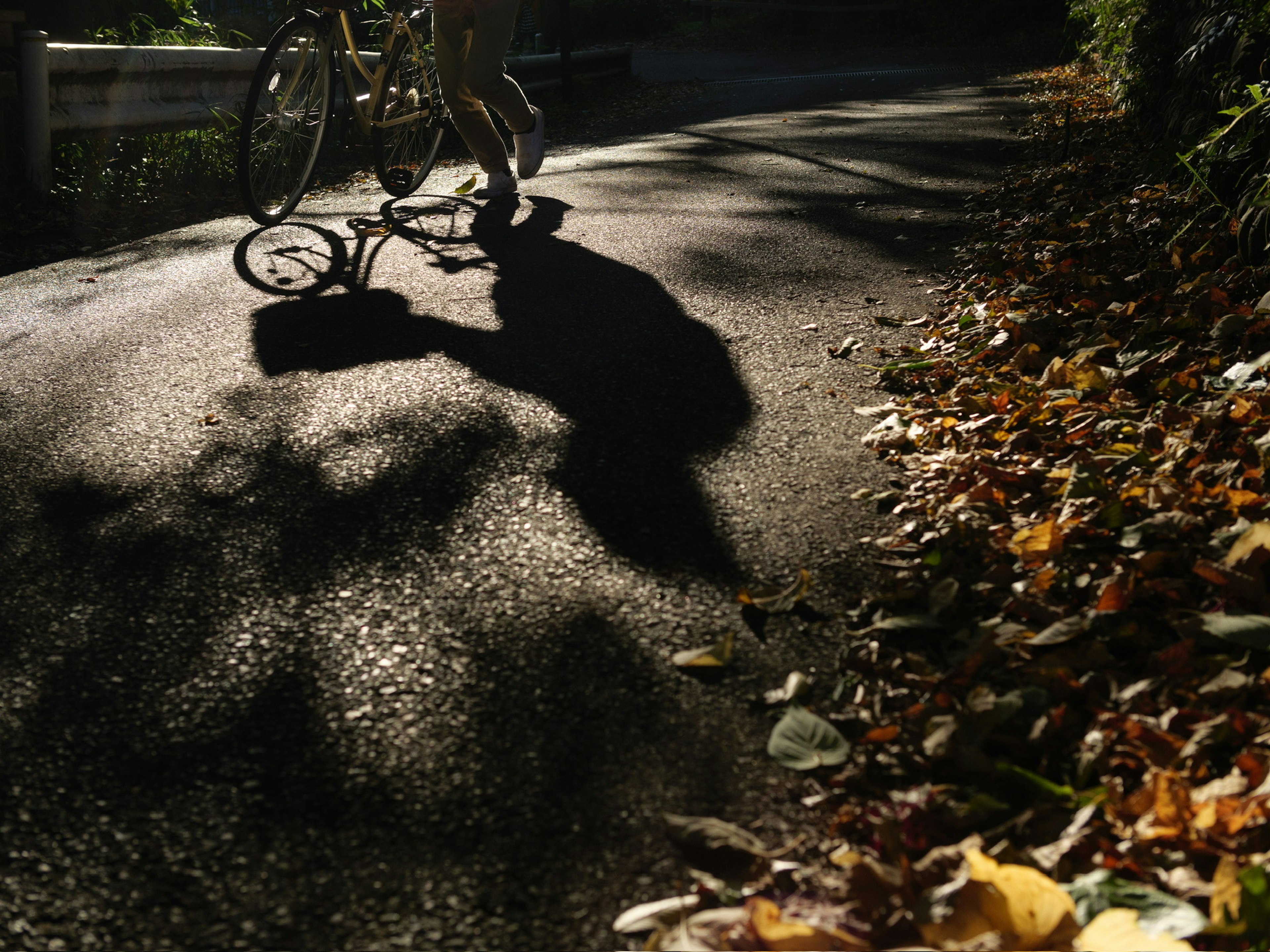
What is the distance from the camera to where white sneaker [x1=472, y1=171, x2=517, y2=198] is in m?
6.35

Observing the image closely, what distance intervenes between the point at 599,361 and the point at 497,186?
302 centimetres

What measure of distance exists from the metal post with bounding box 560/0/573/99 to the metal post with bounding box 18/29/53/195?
631cm

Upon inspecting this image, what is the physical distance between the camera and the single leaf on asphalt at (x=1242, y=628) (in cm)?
183

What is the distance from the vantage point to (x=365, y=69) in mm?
6520

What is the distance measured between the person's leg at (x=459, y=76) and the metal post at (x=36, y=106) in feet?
7.33

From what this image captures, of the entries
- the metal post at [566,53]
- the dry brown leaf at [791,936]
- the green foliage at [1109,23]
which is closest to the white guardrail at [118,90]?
the metal post at [566,53]

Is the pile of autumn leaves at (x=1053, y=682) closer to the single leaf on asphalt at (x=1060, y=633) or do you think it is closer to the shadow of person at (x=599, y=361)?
the single leaf on asphalt at (x=1060, y=633)

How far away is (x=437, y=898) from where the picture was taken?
61.1 inches

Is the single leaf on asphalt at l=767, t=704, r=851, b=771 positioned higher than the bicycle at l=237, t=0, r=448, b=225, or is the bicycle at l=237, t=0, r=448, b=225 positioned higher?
the bicycle at l=237, t=0, r=448, b=225

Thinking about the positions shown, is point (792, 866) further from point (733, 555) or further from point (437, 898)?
point (733, 555)

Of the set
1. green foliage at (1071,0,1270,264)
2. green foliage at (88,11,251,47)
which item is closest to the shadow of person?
green foliage at (1071,0,1270,264)

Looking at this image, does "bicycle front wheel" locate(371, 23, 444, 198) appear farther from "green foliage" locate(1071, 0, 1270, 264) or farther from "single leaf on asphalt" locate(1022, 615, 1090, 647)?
"single leaf on asphalt" locate(1022, 615, 1090, 647)

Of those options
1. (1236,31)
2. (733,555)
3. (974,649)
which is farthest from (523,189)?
(974,649)

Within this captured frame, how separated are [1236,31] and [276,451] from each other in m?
4.54
